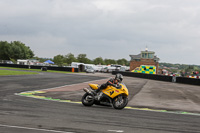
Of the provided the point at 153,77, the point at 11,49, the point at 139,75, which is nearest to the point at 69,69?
the point at 139,75

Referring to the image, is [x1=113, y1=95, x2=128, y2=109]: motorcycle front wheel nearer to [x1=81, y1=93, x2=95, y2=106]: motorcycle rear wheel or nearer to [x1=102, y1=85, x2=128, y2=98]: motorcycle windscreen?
[x1=102, y1=85, x2=128, y2=98]: motorcycle windscreen

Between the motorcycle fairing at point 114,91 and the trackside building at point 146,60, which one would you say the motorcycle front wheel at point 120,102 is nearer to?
the motorcycle fairing at point 114,91

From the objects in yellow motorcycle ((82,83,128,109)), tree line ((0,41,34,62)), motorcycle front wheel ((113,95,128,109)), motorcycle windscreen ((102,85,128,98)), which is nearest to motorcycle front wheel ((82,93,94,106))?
yellow motorcycle ((82,83,128,109))

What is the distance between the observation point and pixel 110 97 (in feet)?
33.3

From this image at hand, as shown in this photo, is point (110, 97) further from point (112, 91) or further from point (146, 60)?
point (146, 60)

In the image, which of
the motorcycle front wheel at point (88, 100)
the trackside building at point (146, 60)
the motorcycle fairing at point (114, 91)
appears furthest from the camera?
the trackside building at point (146, 60)

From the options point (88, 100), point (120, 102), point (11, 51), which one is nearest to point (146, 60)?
point (11, 51)

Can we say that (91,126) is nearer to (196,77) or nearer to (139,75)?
(196,77)

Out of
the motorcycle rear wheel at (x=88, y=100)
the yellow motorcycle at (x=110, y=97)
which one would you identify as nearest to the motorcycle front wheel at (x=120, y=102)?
the yellow motorcycle at (x=110, y=97)

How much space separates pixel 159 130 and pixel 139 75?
44901 mm

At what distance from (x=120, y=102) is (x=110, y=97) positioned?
17.7 inches

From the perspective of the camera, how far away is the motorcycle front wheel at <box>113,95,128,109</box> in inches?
392

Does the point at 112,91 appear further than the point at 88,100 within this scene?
No

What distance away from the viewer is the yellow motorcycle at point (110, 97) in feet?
32.6
